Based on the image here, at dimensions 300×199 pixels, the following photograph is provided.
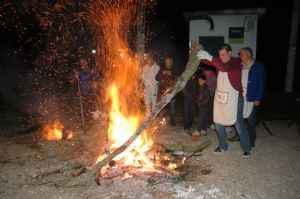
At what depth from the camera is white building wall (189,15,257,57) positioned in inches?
428

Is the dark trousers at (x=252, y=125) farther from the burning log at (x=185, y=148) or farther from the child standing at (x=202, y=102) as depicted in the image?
the child standing at (x=202, y=102)

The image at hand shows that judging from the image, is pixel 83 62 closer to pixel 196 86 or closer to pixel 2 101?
pixel 196 86

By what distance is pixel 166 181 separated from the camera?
518cm

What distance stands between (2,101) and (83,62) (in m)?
6.11

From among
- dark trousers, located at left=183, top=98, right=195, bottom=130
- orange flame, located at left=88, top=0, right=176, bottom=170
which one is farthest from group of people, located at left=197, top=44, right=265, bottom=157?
orange flame, located at left=88, top=0, right=176, bottom=170

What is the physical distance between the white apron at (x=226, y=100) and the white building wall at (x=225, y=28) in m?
5.40

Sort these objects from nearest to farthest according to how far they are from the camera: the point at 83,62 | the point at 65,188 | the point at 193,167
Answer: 1. the point at 65,188
2. the point at 193,167
3. the point at 83,62

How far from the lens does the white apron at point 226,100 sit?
19.6ft

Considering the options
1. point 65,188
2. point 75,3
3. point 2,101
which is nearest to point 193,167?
point 65,188

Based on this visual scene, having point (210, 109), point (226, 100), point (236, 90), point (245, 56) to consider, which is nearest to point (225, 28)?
point (210, 109)

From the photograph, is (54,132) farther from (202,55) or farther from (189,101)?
(202,55)

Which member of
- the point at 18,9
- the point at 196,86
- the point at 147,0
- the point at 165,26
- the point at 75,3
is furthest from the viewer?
the point at 165,26

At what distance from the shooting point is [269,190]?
Answer: 16.0ft

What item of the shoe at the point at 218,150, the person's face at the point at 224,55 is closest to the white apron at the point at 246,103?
the person's face at the point at 224,55
